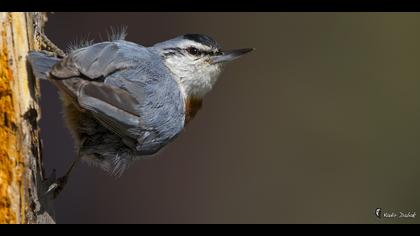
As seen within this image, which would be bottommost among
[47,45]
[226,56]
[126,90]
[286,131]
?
[286,131]

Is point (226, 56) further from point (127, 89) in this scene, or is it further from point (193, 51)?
point (127, 89)

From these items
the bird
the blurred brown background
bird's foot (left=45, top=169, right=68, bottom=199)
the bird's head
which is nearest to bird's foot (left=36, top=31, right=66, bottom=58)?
the bird

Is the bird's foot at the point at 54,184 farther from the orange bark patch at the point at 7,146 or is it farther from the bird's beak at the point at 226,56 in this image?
the bird's beak at the point at 226,56

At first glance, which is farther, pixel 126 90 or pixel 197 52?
pixel 197 52

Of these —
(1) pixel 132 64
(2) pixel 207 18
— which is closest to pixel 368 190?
(2) pixel 207 18

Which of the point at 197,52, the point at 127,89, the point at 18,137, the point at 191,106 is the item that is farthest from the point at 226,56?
the point at 18,137

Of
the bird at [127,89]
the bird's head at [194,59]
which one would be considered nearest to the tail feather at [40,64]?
the bird at [127,89]

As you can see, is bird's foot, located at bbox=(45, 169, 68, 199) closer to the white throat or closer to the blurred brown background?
the white throat
